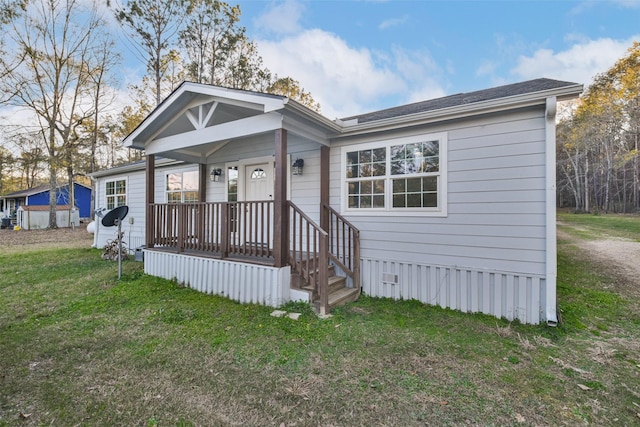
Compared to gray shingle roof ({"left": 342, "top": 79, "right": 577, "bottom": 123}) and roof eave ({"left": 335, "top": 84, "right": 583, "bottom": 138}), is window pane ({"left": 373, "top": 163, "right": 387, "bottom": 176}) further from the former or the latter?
Answer: gray shingle roof ({"left": 342, "top": 79, "right": 577, "bottom": 123})

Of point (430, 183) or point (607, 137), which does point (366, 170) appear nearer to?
point (430, 183)

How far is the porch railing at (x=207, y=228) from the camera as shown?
4.96m

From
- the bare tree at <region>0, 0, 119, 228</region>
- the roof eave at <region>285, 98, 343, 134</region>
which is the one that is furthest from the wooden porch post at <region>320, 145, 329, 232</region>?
the bare tree at <region>0, 0, 119, 228</region>

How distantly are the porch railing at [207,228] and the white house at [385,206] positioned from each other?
27 millimetres

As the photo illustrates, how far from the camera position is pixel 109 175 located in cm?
1052

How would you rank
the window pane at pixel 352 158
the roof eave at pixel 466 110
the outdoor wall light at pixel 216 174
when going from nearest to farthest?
the roof eave at pixel 466 110 < the window pane at pixel 352 158 < the outdoor wall light at pixel 216 174

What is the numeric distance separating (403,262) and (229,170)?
15.2 feet

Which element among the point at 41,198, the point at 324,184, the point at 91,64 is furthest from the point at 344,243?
the point at 41,198

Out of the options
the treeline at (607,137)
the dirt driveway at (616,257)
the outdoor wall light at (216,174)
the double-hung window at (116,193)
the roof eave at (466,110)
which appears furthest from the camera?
the treeline at (607,137)

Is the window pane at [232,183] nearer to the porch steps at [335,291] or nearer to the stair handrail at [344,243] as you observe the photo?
the stair handrail at [344,243]

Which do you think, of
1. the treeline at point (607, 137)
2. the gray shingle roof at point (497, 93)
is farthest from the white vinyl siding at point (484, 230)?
the treeline at point (607, 137)

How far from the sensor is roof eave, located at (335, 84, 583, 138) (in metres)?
3.66

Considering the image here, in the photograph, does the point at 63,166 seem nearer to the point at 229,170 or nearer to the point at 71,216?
the point at 71,216

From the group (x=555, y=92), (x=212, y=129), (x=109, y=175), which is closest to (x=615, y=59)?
(x=555, y=92)
